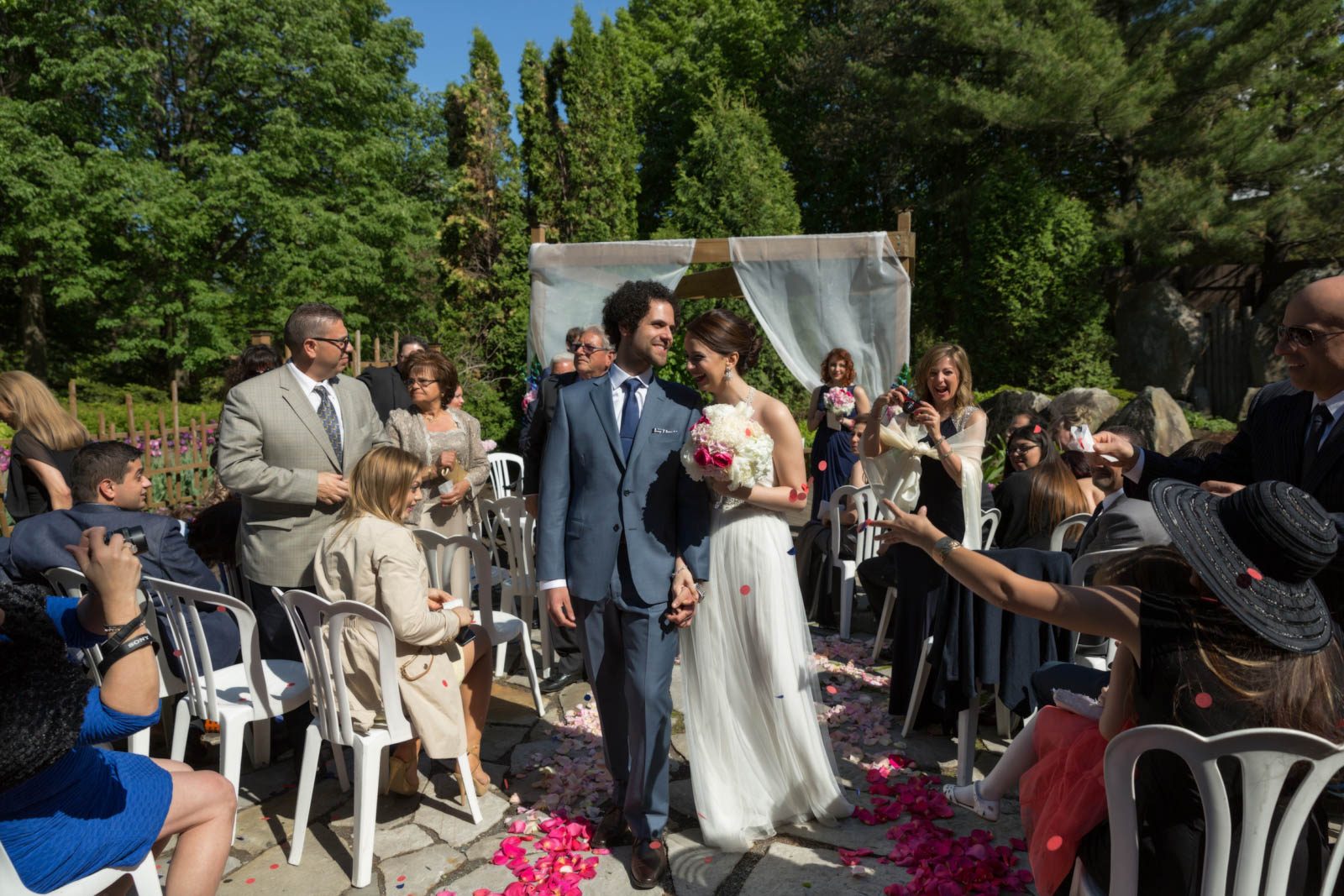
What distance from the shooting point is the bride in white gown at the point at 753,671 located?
3047mm

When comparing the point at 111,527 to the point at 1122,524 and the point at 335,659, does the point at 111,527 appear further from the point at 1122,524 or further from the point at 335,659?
the point at 1122,524

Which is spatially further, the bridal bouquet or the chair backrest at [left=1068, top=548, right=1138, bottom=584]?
the chair backrest at [left=1068, top=548, right=1138, bottom=584]

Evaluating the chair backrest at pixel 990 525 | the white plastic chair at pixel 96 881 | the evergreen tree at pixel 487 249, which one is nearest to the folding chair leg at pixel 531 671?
the white plastic chair at pixel 96 881

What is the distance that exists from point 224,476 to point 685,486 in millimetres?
1929

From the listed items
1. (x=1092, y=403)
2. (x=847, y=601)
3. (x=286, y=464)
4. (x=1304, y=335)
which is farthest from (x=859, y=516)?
(x=1092, y=403)

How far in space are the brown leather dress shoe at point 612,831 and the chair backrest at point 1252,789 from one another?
1871 mm

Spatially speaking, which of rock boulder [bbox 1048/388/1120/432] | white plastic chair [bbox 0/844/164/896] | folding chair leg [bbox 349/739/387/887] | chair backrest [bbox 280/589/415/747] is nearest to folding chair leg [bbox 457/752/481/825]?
chair backrest [bbox 280/589/415/747]

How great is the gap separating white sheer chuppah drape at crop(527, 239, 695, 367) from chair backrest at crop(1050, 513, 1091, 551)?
15.3ft

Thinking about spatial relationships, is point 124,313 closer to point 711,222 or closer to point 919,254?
point 711,222

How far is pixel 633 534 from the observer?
2836 mm

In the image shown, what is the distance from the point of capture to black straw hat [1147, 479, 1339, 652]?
1.81 meters

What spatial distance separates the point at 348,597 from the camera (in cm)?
311

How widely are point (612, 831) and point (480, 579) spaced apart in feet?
4.03

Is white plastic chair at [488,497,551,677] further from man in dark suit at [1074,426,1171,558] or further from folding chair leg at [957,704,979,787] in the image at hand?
man in dark suit at [1074,426,1171,558]
